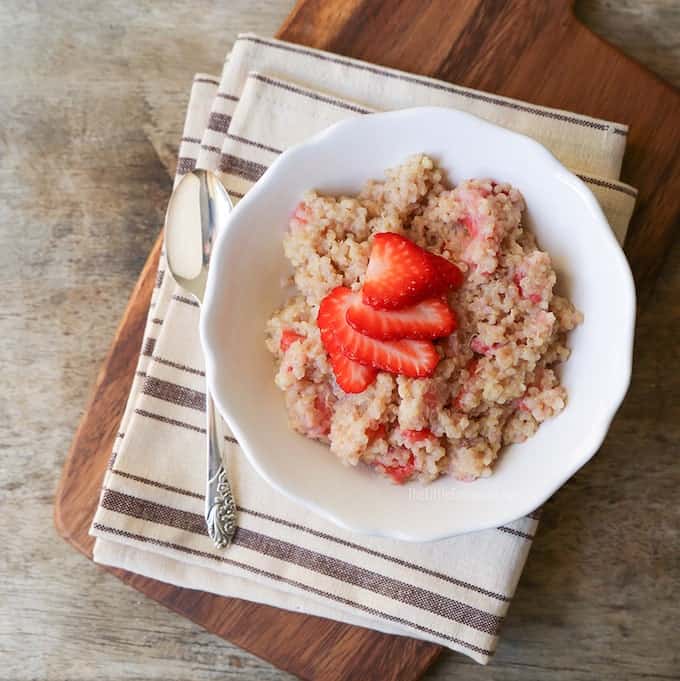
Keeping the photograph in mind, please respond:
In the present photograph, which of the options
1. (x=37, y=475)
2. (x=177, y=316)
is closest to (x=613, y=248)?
(x=177, y=316)

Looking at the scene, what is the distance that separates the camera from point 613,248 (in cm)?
153

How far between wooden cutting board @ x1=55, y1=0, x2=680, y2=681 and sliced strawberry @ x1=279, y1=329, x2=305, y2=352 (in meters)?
0.79

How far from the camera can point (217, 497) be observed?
1881 millimetres

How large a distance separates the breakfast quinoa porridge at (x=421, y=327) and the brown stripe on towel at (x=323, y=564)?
0.37 m

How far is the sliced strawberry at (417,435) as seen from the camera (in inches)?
61.4

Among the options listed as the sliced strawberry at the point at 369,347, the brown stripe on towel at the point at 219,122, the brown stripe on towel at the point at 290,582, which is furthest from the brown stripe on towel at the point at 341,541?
the brown stripe on towel at the point at 219,122

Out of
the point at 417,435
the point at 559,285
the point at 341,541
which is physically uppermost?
the point at 559,285

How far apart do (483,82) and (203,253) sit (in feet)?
2.79

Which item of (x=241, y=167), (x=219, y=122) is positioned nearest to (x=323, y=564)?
(x=241, y=167)

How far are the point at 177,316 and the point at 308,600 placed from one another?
0.82 meters

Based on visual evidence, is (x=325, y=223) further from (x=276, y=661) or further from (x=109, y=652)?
(x=109, y=652)

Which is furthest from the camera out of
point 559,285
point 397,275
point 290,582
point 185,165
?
point 185,165

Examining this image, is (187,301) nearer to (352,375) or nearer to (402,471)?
(352,375)

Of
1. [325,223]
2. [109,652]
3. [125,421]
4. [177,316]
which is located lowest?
[109,652]
